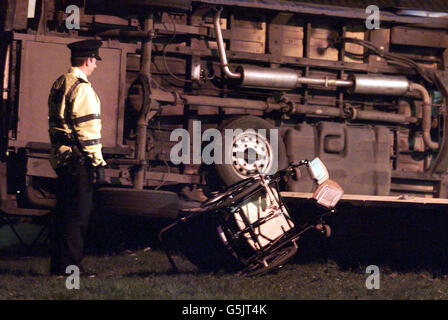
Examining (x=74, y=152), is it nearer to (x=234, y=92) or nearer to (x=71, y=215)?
(x=71, y=215)

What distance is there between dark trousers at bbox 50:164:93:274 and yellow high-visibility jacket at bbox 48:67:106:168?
180 mm

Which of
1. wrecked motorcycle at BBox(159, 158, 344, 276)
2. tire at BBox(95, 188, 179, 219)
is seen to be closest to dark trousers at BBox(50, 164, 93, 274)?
tire at BBox(95, 188, 179, 219)

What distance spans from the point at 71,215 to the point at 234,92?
4.06 m

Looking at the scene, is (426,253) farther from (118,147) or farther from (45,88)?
(45,88)

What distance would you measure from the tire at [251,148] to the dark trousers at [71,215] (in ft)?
9.99

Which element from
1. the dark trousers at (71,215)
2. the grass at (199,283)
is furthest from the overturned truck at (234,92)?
the dark trousers at (71,215)

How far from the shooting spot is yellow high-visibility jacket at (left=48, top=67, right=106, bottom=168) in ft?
25.7

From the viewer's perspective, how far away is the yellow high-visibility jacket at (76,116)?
25.7ft

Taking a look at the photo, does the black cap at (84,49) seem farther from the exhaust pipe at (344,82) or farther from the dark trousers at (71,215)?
the exhaust pipe at (344,82)

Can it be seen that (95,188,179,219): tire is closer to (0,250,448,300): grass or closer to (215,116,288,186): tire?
(0,250,448,300): grass

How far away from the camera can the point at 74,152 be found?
790 cm

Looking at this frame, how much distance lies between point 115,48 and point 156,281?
3.59 metres

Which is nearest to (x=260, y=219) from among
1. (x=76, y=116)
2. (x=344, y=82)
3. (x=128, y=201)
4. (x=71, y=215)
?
(x=128, y=201)

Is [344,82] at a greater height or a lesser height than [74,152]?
greater
